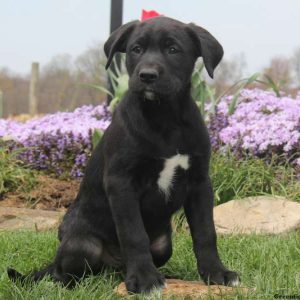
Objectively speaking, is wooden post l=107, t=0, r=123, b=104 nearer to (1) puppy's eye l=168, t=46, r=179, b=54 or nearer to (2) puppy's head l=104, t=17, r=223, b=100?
(2) puppy's head l=104, t=17, r=223, b=100

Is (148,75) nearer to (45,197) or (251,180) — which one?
(251,180)

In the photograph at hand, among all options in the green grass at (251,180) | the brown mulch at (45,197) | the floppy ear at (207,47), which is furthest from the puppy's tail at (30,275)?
the brown mulch at (45,197)

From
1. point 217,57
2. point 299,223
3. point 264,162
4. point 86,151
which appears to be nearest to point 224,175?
point 264,162

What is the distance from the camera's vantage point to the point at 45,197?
625 cm

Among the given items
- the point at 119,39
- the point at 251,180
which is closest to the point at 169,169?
the point at 119,39

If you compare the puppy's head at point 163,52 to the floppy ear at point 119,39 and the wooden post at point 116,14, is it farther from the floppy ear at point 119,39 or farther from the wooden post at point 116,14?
the wooden post at point 116,14

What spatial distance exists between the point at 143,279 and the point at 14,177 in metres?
3.94

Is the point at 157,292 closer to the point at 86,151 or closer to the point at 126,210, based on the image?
the point at 126,210

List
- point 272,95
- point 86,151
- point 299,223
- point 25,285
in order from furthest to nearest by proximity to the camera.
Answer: point 272,95, point 86,151, point 299,223, point 25,285

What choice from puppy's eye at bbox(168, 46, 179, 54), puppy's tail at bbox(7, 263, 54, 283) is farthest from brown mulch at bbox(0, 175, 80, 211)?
puppy's eye at bbox(168, 46, 179, 54)

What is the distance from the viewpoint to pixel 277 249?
3.69 meters

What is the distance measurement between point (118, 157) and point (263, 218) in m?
2.50

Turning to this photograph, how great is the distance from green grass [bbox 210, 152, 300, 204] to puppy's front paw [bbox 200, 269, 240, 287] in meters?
2.58

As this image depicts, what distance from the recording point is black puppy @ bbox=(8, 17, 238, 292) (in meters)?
2.82
